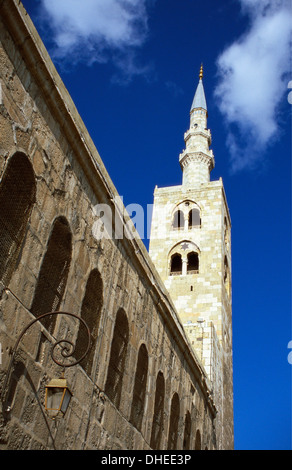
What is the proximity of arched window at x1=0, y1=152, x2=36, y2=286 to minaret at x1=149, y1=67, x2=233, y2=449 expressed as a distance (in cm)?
1011

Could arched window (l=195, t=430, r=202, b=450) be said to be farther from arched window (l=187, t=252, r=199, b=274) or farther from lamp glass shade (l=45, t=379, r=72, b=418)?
arched window (l=187, t=252, r=199, b=274)

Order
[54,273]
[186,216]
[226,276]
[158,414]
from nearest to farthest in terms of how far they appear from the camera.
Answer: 1. [54,273]
2. [158,414]
3. [226,276]
4. [186,216]

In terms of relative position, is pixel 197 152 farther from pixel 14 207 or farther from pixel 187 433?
pixel 14 207

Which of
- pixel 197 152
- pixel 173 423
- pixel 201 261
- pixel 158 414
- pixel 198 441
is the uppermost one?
pixel 197 152

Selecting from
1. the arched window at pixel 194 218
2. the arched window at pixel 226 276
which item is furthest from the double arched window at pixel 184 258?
the arched window at pixel 226 276

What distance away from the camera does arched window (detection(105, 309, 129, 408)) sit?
6781mm

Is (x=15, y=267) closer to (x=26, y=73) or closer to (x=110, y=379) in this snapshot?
(x=26, y=73)

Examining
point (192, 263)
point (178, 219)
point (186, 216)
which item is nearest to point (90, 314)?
point (192, 263)

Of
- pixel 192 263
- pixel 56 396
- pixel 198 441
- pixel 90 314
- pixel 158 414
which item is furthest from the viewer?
pixel 192 263

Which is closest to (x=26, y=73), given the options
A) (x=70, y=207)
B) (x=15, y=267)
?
(x=70, y=207)

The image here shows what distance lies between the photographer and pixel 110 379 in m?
6.81

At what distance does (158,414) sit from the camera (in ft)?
28.1

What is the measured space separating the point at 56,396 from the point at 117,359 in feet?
Result: 8.21
